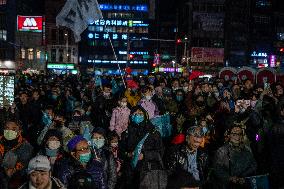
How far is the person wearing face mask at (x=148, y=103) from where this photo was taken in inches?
456

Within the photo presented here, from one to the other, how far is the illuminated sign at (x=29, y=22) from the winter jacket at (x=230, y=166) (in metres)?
63.5

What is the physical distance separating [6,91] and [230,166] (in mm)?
7886

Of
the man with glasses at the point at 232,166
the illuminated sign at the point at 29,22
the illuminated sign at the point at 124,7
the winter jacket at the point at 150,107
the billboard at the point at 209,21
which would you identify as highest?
the illuminated sign at the point at 124,7

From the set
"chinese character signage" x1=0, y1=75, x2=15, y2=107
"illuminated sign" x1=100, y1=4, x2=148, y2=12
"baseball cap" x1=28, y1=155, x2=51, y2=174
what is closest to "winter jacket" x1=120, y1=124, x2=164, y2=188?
"baseball cap" x1=28, y1=155, x2=51, y2=174

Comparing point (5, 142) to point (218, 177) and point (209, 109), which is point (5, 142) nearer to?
point (218, 177)

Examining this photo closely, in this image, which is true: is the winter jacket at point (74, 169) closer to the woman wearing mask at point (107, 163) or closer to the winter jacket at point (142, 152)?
the woman wearing mask at point (107, 163)

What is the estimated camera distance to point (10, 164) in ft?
21.9

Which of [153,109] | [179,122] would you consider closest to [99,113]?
[153,109]

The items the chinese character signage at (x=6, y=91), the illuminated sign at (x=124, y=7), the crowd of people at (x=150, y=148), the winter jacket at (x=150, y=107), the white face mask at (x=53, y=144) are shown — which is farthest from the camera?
the illuminated sign at (x=124, y=7)

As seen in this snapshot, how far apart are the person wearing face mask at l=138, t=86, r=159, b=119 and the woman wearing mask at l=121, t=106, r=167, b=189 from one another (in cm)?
264

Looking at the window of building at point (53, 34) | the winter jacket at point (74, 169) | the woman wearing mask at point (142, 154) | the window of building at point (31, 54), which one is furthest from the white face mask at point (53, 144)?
the window of building at point (53, 34)

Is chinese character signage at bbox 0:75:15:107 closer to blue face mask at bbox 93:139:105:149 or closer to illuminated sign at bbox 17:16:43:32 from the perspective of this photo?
blue face mask at bbox 93:139:105:149

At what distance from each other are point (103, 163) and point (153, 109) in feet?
18.0

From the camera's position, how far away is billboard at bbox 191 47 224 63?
85.9 metres
